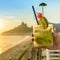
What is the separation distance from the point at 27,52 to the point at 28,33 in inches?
19.8

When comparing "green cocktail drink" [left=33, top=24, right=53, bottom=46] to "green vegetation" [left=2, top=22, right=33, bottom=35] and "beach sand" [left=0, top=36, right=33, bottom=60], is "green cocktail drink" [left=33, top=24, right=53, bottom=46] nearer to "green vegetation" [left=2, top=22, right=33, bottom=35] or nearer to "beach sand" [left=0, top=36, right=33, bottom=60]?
"green vegetation" [left=2, top=22, right=33, bottom=35]

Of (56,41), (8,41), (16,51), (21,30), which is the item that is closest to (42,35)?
(56,41)

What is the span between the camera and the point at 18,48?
10.1 feet

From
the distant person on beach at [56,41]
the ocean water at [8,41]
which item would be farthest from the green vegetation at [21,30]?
the distant person on beach at [56,41]

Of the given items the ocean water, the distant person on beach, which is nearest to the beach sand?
the ocean water

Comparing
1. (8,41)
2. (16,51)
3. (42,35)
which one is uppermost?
(42,35)

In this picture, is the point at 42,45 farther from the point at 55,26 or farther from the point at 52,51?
the point at 55,26

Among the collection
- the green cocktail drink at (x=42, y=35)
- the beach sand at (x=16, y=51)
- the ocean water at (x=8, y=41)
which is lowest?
the beach sand at (x=16, y=51)

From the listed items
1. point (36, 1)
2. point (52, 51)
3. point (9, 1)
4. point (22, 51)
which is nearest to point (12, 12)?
point (9, 1)

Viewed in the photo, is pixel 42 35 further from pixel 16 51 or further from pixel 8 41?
pixel 16 51

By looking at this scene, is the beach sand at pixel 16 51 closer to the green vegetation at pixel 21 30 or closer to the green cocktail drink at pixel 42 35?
the green vegetation at pixel 21 30

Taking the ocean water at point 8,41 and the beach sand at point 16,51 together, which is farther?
the beach sand at point 16,51

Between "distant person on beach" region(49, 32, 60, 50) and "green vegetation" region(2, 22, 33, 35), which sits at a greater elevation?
"green vegetation" region(2, 22, 33, 35)

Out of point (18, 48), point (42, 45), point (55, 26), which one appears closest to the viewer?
point (42, 45)
